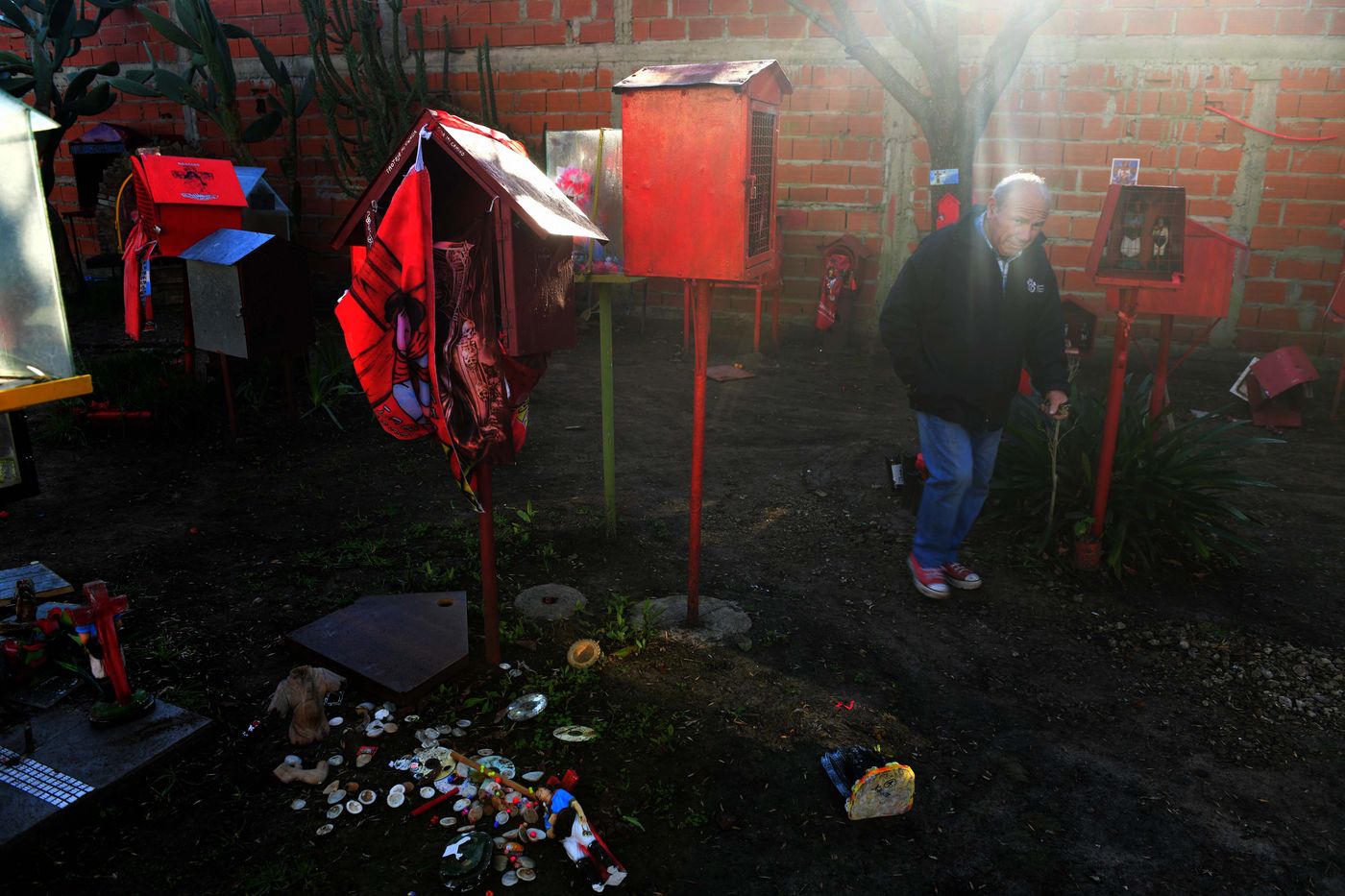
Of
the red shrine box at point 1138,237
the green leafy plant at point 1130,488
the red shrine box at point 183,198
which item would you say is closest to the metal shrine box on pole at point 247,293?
the red shrine box at point 183,198

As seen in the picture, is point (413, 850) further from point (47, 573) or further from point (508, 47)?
point (508, 47)

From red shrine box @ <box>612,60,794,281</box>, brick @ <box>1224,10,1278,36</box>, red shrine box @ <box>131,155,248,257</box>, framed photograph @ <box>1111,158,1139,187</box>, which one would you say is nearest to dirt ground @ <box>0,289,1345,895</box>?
red shrine box @ <box>131,155,248,257</box>

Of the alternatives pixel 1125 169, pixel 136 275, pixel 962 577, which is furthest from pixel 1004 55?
pixel 136 275

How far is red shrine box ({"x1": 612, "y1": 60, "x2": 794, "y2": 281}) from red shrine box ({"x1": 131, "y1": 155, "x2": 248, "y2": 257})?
3.95 m

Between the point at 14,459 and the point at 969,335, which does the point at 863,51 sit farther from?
the point at 14,459

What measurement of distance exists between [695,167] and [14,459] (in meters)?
2.34

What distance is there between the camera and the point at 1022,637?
381cm

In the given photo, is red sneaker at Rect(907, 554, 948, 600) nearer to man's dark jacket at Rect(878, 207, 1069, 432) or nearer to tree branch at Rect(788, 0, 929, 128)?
man's dark jacket at Rect(878, 207, 1069, 432)

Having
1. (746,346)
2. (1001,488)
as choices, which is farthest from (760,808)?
(746,346)

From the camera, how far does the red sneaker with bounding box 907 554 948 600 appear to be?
4.08 metres

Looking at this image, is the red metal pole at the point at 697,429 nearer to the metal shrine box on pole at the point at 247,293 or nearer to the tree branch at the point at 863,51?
the tree branch at the point at 863,51

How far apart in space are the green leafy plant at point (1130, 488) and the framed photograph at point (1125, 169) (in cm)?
350

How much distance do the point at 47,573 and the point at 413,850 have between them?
2556 mm

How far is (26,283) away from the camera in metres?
2.33
